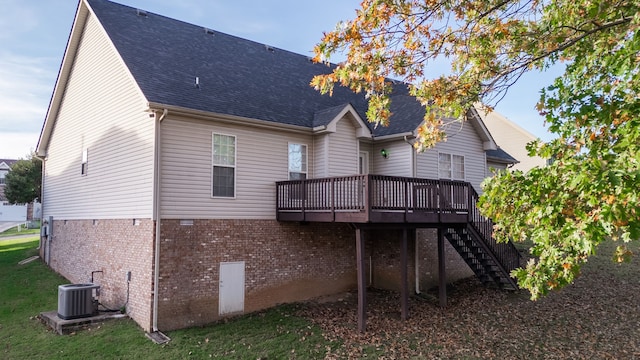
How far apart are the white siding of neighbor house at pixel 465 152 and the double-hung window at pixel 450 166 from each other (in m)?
0.16

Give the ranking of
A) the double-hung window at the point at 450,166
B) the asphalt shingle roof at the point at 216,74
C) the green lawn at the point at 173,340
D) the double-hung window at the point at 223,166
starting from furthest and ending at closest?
the double-hung window at the point at 450,166, the asphalt shingle roof at the point at 216,74, the double-hung window at the point at 223,166, the green lawn at the point at 173,340

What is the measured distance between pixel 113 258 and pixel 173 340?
13.4 ft

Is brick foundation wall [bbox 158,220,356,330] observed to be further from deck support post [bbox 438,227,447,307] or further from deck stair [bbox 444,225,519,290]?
deck stair [bbox 444,225,519,290]

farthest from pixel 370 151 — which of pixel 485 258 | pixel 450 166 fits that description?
pixel 485 258

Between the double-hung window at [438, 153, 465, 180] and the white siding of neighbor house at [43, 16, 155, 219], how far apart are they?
10.0 metres

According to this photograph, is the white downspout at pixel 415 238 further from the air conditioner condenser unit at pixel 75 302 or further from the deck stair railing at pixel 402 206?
the air conditioner condenser unit at pixel 75 302

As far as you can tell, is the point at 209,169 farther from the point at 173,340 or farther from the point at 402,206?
the point at 402,206

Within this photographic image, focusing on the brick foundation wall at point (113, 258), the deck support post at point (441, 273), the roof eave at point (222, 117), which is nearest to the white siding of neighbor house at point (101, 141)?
the brick foundation wall at point (113, 258)

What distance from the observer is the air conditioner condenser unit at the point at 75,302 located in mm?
11469

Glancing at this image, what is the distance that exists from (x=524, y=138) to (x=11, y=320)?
106 ft

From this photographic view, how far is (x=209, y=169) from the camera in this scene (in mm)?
12383

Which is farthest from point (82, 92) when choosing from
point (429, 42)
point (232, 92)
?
point (429, 42)

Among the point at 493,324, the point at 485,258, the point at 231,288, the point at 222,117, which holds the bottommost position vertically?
the point at 493,324

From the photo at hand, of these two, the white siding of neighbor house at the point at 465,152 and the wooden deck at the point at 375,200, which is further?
the white siding of neighbor house at the point at 465,152
